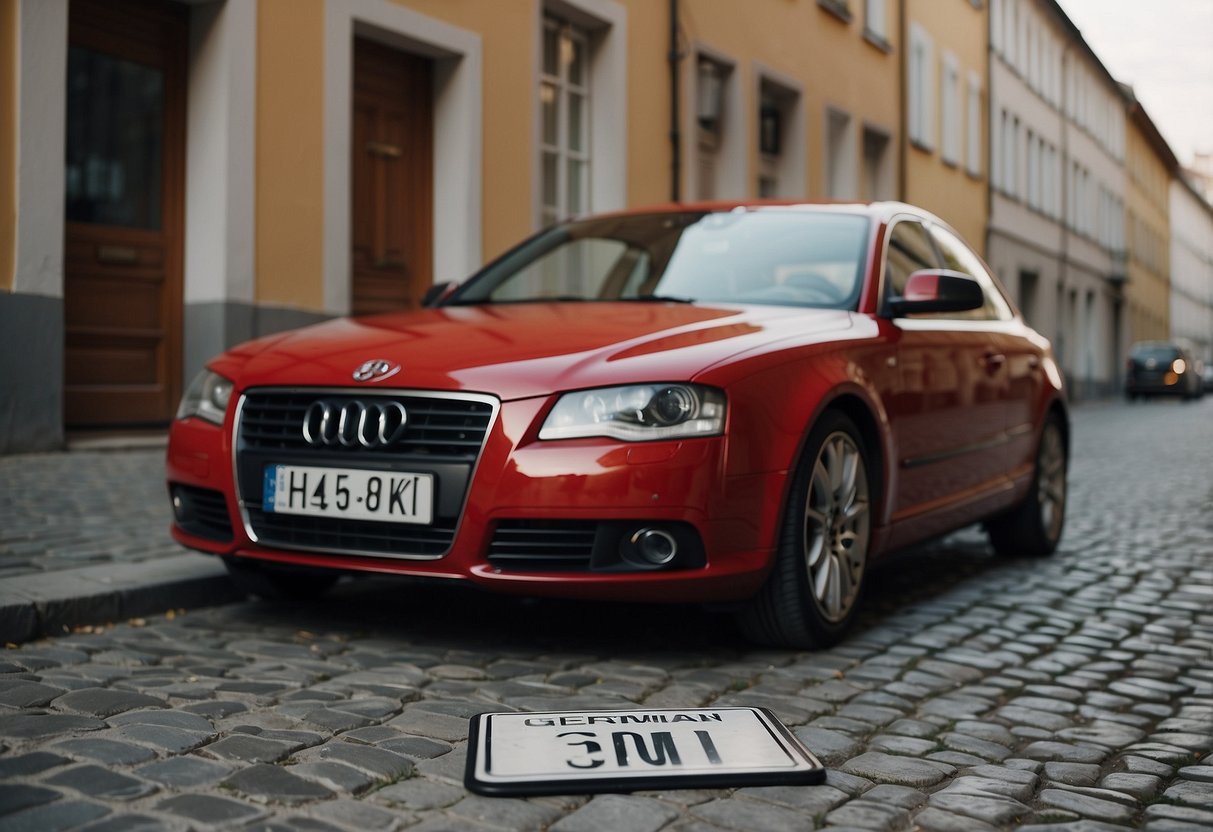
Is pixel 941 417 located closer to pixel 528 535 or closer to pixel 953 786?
pixel 528 535

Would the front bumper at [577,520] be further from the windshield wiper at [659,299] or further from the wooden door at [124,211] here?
the wooden door at [124,211]

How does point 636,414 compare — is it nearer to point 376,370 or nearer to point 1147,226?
point 376,370

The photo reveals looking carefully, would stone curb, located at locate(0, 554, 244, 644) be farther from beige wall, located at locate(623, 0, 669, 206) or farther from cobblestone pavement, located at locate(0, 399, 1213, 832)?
beige wall, located at locate(623, 0, 669, 206)

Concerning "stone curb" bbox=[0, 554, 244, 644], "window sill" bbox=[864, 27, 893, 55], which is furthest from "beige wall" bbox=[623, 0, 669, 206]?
"stone curb" bbox=[0, 554, 244, 644]

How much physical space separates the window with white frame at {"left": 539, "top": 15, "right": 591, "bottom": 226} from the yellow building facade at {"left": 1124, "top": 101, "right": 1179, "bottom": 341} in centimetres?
3725

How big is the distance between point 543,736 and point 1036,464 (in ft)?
13.6

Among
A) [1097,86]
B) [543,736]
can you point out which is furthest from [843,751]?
[1097,86]

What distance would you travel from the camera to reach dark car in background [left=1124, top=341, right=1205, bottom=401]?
132 feet

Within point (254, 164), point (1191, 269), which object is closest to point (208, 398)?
point (254, 164)

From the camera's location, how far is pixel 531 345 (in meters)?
4.23

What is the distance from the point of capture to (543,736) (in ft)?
10.6

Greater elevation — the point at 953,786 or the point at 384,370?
the point at 384,370

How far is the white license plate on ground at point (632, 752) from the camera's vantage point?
2.87m

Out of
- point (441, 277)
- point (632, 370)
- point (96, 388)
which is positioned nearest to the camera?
point (632, 370)
